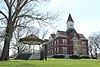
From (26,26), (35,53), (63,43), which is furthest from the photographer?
(63,43)

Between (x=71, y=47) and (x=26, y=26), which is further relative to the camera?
(x=71, y=47)

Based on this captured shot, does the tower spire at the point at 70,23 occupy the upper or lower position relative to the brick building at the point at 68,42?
upper

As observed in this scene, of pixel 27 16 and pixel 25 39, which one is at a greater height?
pixel 27 16

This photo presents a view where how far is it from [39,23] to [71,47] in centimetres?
4357

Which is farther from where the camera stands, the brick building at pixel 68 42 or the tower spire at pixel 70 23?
the tower spire at pixel 70 23

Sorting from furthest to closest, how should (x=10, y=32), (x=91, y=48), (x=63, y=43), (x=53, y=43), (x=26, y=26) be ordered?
(x=91, y=48) < (x=53, y=43) < (x=63, y=43) < (x=26, y=26) < (x=10, y=32)

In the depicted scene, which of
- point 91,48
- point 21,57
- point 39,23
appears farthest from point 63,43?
point 39,23

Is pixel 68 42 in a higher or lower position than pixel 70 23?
lower

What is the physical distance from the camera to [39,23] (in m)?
23.7

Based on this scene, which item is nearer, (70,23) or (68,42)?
(68,42)

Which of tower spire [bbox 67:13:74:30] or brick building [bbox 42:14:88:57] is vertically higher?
tower spire [bbox 67:13:74:30]

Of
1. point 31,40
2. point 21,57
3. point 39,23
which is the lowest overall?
point 21,57

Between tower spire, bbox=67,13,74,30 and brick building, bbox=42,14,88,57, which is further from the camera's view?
tower spire, bbox=67,13,74,30

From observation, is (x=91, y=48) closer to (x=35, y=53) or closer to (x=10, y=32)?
(x=35, y=53)
